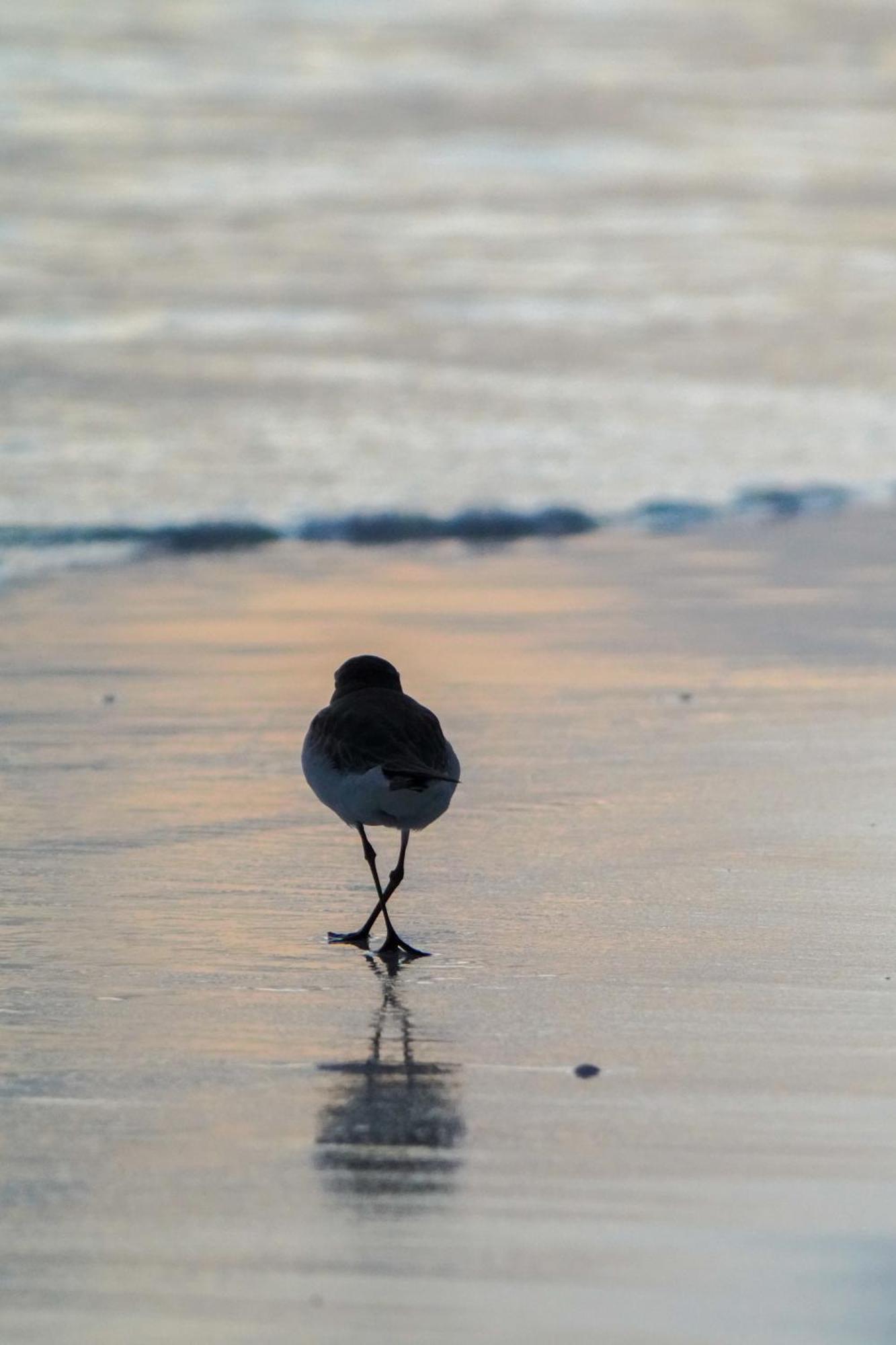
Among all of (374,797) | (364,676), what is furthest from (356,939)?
(364,676)

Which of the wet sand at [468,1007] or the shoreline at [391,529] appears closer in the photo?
the wet sand at [468,1007]

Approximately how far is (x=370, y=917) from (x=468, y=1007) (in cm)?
71

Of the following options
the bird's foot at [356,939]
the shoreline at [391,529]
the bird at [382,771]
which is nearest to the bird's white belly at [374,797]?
the bird at [382,771]

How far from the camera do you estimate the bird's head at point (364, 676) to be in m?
5.75

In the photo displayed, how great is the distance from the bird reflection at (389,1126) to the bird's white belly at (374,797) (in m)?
0.75

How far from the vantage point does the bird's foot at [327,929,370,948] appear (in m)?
5.11

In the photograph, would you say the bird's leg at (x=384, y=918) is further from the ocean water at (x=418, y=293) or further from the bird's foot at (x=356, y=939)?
the ocean water at (x=418, y=293)

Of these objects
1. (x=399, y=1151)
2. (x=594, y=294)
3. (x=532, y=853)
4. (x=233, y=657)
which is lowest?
(x=594, y=294)

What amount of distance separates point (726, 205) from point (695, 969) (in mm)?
18170

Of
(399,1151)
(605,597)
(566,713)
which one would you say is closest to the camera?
(399,1151)

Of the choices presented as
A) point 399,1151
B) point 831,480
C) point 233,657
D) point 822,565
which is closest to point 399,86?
point 831,480

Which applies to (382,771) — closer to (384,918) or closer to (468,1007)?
(384,918)

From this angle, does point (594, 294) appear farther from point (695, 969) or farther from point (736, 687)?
point (695, 969)

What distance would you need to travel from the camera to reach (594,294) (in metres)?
19.1
